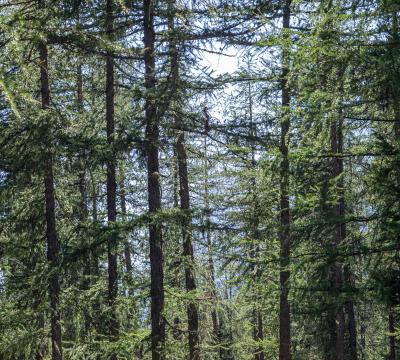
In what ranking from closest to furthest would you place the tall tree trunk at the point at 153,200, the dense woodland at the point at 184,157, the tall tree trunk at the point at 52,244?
the dense woodland at the point at 184,157 < the tall tree trunk at the point at 153,200 < the tall tree trunk at the point at 52,244

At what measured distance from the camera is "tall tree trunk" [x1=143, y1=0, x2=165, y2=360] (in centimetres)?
988

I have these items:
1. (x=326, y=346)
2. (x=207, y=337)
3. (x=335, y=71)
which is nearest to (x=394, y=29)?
(x=335, y=71)

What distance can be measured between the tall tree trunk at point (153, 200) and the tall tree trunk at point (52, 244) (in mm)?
1904

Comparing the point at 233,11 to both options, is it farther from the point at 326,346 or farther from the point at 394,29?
the point at 326,346

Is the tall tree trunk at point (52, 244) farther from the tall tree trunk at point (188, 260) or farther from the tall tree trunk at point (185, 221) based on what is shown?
the tall tree trunk at point (188, 260)

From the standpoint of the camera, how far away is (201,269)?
1170 centimetres

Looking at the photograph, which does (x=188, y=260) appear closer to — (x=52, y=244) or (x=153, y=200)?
(x=153, y=200)

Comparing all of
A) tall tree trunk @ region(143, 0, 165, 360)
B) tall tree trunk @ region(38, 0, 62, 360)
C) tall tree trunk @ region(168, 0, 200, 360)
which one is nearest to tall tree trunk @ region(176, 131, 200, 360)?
tall tree trunk @ region(168, 0, 200, 360)

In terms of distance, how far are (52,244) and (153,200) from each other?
232 centimetres

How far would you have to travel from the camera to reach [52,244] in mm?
10609

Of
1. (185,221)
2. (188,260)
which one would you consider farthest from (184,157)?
(185,221)

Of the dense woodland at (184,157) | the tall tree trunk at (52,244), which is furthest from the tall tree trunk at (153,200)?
the tall tree trunk at (52,244)

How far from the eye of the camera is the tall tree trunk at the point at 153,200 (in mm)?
9875

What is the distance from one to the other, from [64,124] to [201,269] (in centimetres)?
447
